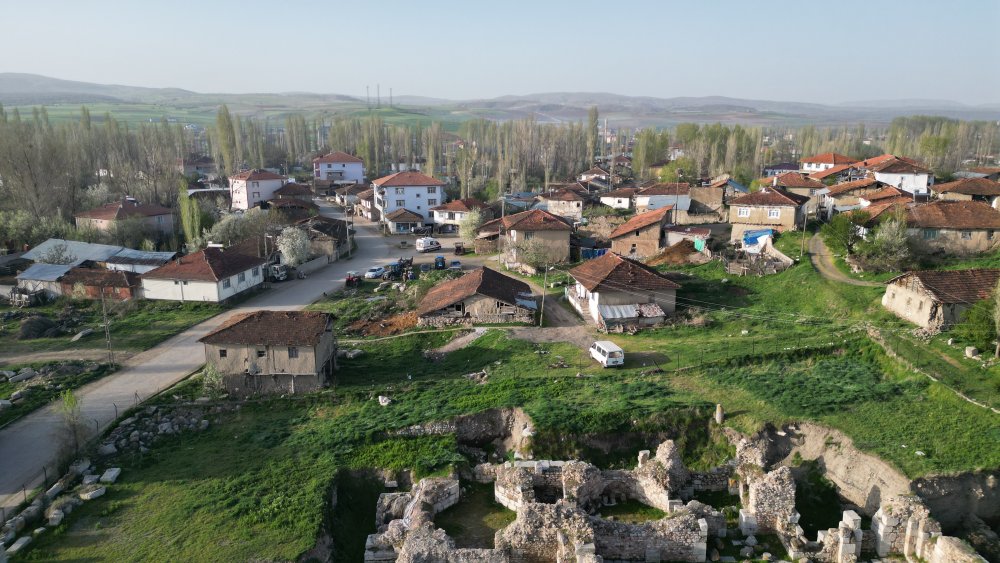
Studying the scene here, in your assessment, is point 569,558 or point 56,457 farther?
point 56,457

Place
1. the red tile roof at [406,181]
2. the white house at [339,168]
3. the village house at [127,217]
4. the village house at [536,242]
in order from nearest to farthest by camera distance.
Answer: the village house at [536,242]
the village house at [127,217]
the red tile roof at [406,181]
the white house at [339,168]

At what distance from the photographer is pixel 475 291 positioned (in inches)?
1367

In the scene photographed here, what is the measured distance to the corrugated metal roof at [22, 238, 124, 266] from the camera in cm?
4856

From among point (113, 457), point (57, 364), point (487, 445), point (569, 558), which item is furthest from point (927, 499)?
point (57, 364)

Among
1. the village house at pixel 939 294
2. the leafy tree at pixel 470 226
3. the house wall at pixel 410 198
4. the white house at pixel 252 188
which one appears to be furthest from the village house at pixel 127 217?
the village house at pixel 939 294

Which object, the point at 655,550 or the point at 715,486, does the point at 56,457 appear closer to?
the point at 655,550

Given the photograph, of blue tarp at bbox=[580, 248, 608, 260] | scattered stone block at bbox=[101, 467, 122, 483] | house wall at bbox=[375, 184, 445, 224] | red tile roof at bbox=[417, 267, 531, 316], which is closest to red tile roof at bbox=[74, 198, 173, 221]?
house wall at bbox=[375, 184, 445, 224]

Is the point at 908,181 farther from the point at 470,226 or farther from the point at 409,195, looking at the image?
the point at 409,195

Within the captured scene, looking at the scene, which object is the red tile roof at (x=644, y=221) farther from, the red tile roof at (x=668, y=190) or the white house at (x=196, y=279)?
the white house at (x=196, y=279)

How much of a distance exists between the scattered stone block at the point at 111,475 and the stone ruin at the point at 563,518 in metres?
8.85

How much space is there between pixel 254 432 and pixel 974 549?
73.7ft

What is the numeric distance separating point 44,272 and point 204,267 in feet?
40.3

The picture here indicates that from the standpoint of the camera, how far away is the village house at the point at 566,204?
6875cm

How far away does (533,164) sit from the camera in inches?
4437
